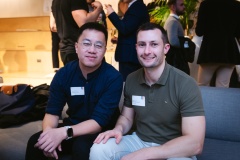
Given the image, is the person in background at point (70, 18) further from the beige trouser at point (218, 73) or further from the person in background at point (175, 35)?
the beige trouser at point (218, 73)

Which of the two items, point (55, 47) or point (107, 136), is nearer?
point (107, 136)

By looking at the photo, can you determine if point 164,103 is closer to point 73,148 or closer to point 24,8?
point 73,148

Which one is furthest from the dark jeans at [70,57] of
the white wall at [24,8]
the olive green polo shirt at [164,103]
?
the white wall at [24,8]

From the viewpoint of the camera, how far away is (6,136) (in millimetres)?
1774

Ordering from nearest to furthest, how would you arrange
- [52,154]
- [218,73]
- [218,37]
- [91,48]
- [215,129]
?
1. [52,154]
2. [91,48]
3. [215,129]
4. [218,37]
5. [218,73]

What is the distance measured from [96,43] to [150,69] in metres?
0.35

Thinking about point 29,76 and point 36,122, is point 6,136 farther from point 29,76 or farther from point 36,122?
point 29,76

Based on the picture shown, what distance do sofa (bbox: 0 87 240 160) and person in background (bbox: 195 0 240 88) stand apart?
81 centimetres

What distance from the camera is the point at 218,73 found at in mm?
2707

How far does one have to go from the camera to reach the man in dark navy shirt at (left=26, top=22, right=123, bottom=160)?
1453 millimetres

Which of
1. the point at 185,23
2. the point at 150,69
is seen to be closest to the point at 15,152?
the point at 150,69

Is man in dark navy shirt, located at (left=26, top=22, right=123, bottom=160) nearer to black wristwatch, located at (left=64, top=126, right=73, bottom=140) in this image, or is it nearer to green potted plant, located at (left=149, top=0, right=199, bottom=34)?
black wristwatch, located at (left=64, top=126, right=73, bottom=140)

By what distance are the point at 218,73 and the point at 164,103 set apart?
5.07ft

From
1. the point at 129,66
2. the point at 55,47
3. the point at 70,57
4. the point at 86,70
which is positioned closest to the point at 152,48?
the point at 86,70
